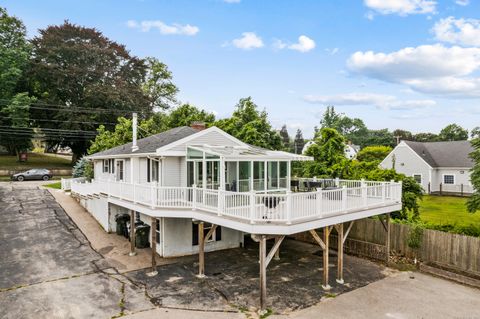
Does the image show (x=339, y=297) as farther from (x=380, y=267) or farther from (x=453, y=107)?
(x=453, y=107)

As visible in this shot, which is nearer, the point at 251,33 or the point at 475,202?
the point at 475,202

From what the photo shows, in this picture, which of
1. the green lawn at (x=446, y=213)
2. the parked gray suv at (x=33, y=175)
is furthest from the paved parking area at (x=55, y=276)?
the parked gray suv at (x=33, y=175)

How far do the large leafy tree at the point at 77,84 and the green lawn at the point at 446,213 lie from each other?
37869 millimetres

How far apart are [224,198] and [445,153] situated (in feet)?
A: 115

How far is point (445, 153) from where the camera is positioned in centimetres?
3706

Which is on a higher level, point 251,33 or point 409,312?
point 251,33

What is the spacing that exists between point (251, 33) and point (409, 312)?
2244 centimetres

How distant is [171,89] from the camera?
2223 inches

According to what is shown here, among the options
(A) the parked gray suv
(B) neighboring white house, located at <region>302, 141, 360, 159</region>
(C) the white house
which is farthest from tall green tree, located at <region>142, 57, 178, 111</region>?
(C) the white house

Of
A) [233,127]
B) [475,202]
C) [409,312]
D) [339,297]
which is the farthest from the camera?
[233,127]

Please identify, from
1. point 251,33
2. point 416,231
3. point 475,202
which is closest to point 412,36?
point 251,33

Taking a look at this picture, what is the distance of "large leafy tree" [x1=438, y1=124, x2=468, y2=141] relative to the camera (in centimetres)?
7388

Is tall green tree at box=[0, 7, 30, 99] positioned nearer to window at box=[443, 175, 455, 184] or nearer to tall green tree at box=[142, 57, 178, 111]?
tall green tree at box=[142, 57, 178, 111]

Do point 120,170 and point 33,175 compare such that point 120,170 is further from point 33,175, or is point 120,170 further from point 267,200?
point 33,175
